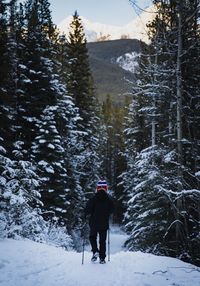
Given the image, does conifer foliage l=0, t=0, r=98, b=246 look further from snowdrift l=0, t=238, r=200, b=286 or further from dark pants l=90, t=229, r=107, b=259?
dark pants l=90, t=229, r=107, b=259

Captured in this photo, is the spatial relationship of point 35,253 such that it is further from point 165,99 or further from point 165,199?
point 165,99

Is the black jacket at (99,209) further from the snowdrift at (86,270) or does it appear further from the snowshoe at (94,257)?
the snowdrift at (86,270)

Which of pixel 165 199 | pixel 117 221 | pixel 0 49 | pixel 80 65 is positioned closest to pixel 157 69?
pixel 165 199

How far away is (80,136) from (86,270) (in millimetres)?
25456

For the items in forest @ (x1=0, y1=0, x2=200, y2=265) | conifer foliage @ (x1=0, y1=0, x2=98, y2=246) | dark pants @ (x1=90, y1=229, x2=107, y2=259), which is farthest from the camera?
conifer foliage @ (x1=0, y1=0, x2=98, y2=246)

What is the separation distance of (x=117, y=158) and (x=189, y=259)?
44854 millimetres

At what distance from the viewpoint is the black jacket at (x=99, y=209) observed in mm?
10625

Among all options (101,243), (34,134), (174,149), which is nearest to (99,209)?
(101,243)

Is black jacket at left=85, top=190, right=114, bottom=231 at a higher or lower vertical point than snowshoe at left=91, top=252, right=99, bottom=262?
higher

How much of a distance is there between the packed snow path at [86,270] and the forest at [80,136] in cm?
241

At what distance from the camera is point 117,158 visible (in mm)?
57844

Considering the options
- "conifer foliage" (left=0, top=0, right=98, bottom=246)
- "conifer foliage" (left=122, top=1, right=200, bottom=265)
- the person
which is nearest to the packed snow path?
the person

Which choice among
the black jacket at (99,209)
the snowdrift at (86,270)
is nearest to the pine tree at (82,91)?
the black jacket at (99,209)

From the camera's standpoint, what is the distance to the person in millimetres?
10594
